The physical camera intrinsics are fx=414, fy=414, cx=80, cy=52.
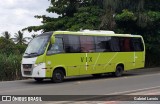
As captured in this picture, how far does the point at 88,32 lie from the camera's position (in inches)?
939

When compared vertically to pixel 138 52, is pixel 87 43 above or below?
above

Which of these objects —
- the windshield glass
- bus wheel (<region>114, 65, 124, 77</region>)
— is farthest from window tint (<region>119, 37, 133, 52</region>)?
the windshield glass

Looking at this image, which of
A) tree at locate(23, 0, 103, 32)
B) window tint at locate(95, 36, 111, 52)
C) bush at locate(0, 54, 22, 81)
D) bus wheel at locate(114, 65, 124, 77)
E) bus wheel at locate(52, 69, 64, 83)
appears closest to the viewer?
bus wheel at locate(52, 69, 64, 83)

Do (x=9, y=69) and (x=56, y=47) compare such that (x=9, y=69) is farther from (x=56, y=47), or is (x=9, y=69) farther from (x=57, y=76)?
(x=56, y=47)

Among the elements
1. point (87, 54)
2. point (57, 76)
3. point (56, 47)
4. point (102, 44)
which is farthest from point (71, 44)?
point (102, 44)

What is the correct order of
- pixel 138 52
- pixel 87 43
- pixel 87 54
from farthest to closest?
pixel 138 52, pixel 87 43, pixel 87 54

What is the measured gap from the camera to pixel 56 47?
70.4 feet

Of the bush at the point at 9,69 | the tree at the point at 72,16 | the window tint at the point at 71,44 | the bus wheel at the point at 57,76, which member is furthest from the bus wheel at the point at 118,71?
the tree at the point at 72,16

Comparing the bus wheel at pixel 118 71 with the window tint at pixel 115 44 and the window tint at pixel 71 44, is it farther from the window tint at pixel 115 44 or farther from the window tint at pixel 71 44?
the window tint at pixel 71 44

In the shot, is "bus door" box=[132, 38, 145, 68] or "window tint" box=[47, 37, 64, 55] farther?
"bus door" box=[132, 38, 145, 68]

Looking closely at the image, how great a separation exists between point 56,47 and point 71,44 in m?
1.24

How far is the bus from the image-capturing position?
21.1 m

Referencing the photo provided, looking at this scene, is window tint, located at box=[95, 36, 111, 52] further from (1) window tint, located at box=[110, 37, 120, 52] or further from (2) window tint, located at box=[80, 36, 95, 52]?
(2) window tint, located at box=[80, 36, 95, 52]

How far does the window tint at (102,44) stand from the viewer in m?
24.2
